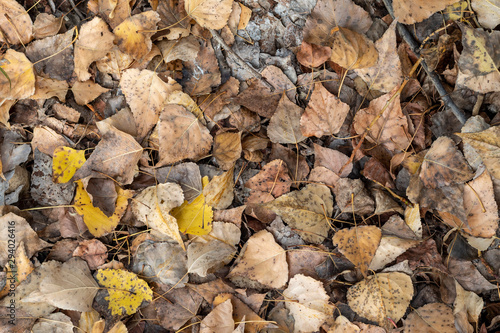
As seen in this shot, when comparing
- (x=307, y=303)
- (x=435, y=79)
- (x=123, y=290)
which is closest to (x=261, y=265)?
(x=307, y=303)

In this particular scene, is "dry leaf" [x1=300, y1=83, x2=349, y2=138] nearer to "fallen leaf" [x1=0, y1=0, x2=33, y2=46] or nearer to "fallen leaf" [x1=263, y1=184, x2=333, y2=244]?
"fallen leaf" [x1=263, y1=184, x2=333, y2=244]

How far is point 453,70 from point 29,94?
1.46 metres

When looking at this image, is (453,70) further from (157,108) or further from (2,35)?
(2,35)

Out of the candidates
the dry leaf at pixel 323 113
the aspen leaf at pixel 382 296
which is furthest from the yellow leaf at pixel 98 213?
the aspen leaf at pixel 382 296

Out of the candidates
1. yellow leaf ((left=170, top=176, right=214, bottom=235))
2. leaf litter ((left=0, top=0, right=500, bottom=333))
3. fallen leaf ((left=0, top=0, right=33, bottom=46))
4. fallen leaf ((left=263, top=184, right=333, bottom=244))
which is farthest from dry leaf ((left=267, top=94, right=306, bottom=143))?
fallen leaf ((left=0, top=0, right=33, bottom=46))

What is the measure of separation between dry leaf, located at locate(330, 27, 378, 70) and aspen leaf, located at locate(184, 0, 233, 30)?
1.24 ft

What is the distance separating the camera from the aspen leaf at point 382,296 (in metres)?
1.14

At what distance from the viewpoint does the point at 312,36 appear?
46.6 inches

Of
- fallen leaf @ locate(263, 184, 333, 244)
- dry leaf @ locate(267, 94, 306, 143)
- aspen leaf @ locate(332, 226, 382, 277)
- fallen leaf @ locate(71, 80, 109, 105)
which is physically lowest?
aspen leaf @ locate(332, 226, 382, 277)

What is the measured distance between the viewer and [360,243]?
1153 mm

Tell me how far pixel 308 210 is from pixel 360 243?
20 cm

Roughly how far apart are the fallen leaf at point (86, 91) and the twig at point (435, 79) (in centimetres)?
105

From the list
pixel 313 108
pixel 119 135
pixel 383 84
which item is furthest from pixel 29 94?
pixel 383 84

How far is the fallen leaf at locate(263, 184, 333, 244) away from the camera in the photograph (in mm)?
1190
